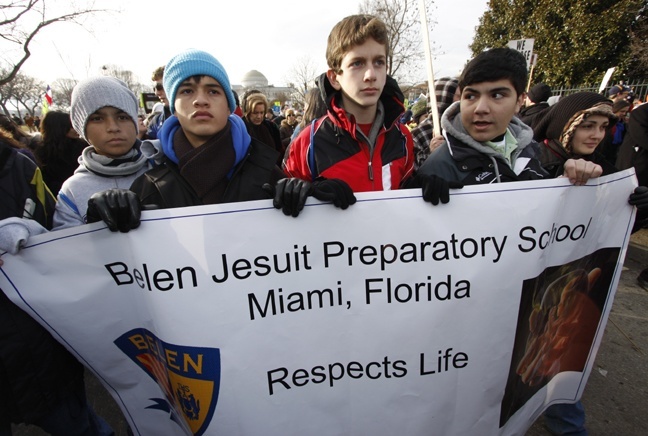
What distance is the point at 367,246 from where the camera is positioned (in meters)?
1.33

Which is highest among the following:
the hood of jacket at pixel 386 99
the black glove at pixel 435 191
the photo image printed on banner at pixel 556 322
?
the hood of jacket at pixel 386 99

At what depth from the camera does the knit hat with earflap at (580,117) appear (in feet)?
6.89

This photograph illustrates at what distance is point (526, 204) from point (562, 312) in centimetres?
58

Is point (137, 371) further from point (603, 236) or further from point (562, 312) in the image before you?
point (603, 236)

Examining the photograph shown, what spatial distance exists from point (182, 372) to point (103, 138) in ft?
3.99

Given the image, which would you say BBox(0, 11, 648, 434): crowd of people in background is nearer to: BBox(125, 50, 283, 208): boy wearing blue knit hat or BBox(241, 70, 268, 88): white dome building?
BBox(125, 50, 283, 208): boy wearing blue knit hat

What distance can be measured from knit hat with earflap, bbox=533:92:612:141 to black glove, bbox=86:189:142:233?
246 cm

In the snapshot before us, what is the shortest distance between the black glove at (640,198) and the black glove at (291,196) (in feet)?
4.69

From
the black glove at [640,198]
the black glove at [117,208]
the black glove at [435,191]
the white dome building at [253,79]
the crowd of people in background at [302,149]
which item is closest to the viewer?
the black glove at [117,208]

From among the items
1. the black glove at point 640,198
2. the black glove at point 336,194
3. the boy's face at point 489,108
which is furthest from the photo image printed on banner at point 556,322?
the black glove at point 336,194

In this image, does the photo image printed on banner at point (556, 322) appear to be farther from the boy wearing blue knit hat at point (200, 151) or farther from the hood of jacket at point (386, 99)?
the boy wearing blue knit hat at point (200, 151)

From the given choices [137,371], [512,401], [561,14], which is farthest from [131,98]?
[561,14]

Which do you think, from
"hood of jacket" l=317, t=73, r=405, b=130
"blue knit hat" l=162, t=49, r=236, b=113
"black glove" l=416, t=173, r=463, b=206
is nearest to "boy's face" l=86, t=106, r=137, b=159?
"blue knit hat" l=162, t=49, r=236, b=113

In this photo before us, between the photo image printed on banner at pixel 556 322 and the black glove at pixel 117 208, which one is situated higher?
the black glove at pixel 117 208
